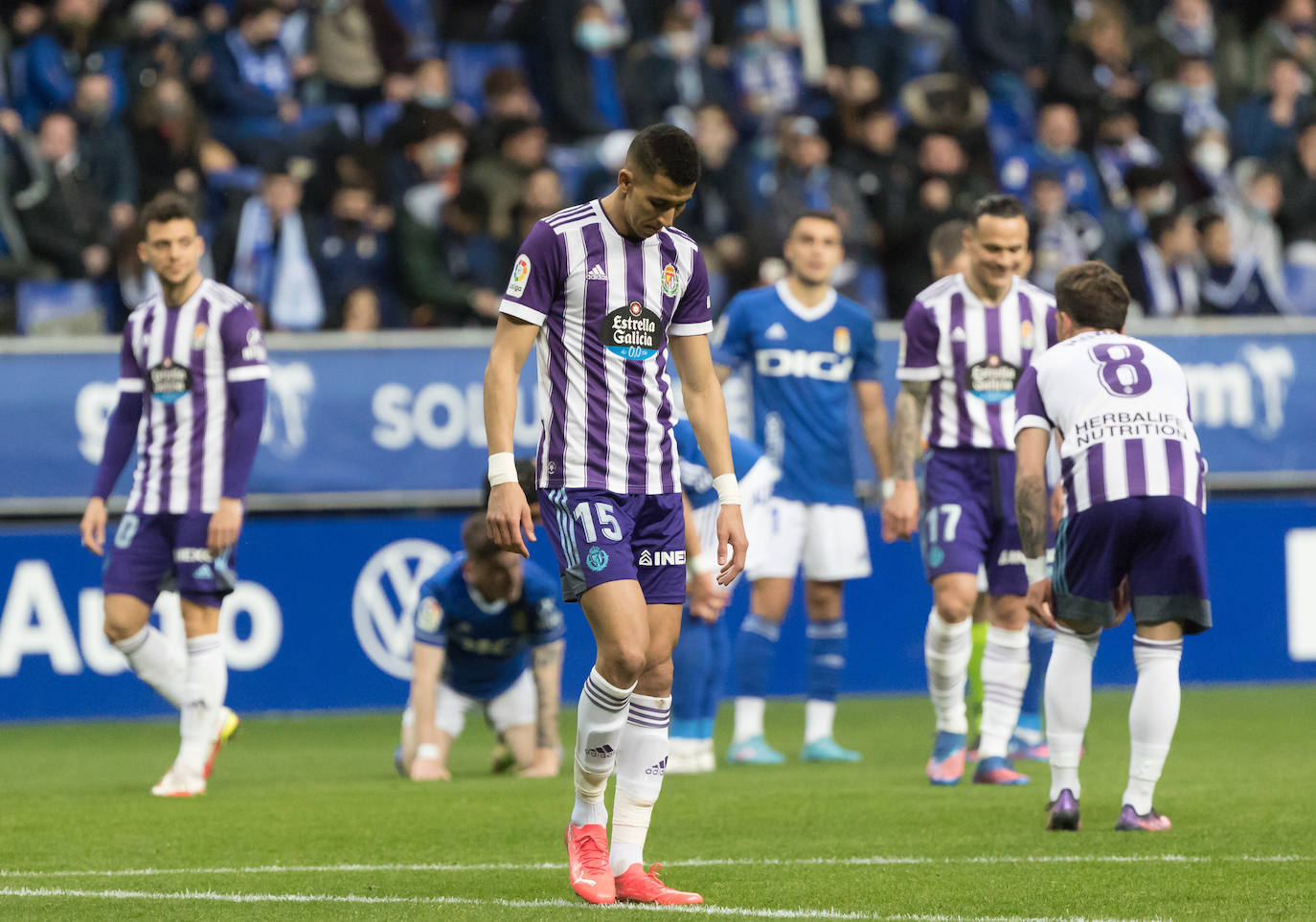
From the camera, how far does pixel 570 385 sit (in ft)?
17.2

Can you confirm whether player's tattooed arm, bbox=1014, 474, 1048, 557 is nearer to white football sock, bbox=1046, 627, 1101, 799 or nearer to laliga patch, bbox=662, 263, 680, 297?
white football sock, bbox=1046, 627, 1101, 799

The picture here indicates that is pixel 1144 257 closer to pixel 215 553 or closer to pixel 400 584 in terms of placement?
pixel 400 584

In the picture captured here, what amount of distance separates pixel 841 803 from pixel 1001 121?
10.1 metres

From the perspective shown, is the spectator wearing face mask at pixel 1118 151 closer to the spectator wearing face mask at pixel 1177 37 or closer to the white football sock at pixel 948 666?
the spectator wearing face mask at pixel 1177 37

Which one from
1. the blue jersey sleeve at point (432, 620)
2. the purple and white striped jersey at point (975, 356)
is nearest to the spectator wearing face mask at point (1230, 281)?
the purple and white striped jersey at point (975, 356)

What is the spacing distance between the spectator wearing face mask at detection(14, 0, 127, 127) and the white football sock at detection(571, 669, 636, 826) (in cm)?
962

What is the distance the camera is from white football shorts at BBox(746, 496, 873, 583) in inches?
360

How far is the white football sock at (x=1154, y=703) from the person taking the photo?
20.3ft

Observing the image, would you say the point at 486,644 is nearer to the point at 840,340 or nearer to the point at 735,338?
the point at 735,338

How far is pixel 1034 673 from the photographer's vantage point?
9.00 meters

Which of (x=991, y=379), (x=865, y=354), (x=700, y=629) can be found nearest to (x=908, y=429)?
(x=991, y=379)

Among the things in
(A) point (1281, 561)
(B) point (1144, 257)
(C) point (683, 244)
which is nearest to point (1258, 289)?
(B) point (1144, 257)

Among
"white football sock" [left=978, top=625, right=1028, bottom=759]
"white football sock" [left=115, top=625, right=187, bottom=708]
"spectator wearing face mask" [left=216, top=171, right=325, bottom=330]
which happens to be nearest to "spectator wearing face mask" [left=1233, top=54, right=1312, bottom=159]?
"spectator wearing face mask" [left=216, top=171, right=325, bottom=330]

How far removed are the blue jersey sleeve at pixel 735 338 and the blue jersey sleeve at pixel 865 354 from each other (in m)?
Answer: 0.48
